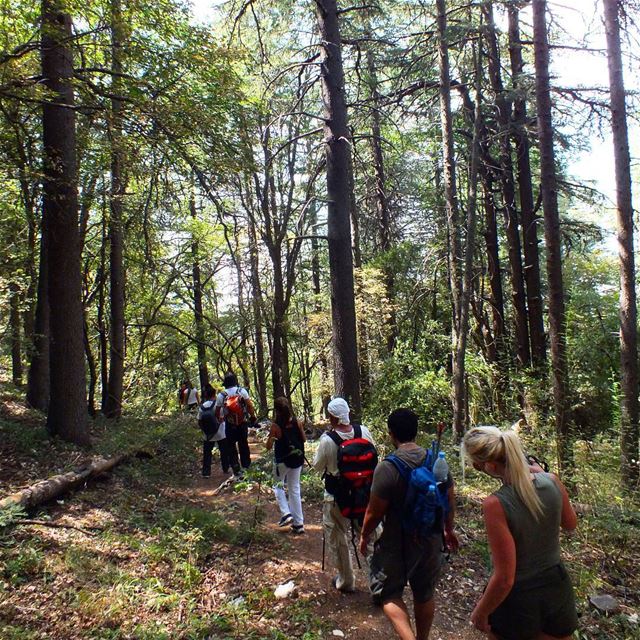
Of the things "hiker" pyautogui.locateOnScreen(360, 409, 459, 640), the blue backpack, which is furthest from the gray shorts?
the blue backpack

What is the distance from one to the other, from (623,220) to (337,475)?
7.75 meters

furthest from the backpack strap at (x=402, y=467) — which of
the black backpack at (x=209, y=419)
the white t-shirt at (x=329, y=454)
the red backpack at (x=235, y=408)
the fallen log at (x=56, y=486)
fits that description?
the black backpack at (x=209, y=419)

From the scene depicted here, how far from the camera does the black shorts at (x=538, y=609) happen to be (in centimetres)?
248

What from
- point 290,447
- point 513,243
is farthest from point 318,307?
point 290,447

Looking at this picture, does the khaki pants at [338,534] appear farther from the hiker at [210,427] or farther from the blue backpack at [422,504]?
the hiker at [210,427]

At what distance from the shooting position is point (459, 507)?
24.7 feet

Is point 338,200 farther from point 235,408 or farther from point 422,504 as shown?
point 422,504

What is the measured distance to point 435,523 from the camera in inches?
130

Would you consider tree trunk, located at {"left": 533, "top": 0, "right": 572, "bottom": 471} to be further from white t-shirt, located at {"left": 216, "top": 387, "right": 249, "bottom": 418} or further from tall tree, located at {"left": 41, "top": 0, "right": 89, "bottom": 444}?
tall tree, located at {"left": 41, "top": 0, "right": 89, "bottom": 444}

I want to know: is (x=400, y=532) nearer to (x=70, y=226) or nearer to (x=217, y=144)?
(x=217, y=144)

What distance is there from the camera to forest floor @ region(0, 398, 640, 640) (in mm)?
4039

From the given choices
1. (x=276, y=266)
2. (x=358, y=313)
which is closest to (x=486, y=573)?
(x=276, y=266)

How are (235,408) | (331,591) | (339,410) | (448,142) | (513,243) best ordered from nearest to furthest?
(339,410) < (331,591) < (235,408) < (448,142) < (513,243)

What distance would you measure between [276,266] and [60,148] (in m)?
4.91
